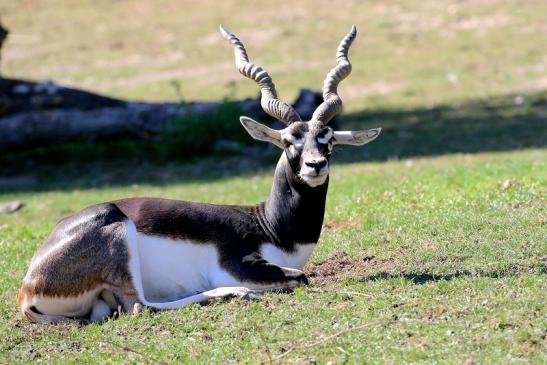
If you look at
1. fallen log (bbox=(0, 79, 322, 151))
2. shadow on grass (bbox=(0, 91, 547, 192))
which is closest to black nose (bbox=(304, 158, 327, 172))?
shadow on grass (bbox=(0, 91, 547, 192))

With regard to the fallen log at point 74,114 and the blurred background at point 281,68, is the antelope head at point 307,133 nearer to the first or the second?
the blurred background at point 281,68

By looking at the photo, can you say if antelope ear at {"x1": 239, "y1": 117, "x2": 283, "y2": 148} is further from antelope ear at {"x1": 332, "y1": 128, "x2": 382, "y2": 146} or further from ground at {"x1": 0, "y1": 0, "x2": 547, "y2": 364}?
ground at {"x1": 0, "y1": 0, "x2": 547, "y2": 364}

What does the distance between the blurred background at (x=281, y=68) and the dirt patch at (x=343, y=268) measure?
300 inches

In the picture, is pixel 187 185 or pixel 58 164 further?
pixel 58 164

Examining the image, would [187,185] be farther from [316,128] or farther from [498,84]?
[498,84]

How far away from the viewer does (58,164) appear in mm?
19297

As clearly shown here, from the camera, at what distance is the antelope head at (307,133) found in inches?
338

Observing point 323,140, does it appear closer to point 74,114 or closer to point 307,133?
point 307,133

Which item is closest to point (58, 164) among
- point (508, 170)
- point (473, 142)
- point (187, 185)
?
point (187, 185)

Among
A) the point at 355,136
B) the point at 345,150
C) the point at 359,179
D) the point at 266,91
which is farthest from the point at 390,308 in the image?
the point at 345,150

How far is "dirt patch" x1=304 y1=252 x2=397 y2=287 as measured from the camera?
8.98 meters

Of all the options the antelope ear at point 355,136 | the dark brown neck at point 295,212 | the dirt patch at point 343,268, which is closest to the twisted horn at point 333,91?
the antelope ear at point 355,136

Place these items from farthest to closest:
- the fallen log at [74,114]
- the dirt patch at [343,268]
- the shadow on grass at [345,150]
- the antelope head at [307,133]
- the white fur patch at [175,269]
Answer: the fallen log at [74,114]
the shadow on grass at [345,150]
the dirt patch at [343,268]
the white fur patch at [175,269]
the antelope head at [307,133]

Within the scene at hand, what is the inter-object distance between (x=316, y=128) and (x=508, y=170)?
16.7ft
